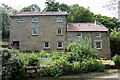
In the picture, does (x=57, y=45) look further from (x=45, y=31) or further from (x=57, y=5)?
(x=57, y=5)

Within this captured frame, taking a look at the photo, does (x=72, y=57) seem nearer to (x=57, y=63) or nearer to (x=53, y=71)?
(x=57, y=63)

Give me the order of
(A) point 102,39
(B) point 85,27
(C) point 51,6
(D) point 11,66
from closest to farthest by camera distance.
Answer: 1. (D) point 11,66
2. (A) point 102,39
3. (B) point 85,27
4. (C) point 51,6

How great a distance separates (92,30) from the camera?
2255 centimetres

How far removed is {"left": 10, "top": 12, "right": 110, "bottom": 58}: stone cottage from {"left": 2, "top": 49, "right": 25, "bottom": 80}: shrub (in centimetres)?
1594

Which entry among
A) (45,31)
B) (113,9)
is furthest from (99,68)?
(45,31)

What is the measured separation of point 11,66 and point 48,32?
17234mm

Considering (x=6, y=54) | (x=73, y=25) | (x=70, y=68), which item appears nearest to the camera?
(x=6, y=54)

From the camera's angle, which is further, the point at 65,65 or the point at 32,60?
the point at 32,60

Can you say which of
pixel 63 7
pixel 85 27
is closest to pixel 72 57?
pixel 85 27

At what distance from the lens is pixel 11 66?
6383 millimetres

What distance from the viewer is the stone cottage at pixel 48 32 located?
22547mm

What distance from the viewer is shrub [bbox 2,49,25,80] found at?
6.05m

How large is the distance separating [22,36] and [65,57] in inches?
662

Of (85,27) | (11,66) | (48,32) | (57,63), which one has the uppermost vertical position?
(85,27)
